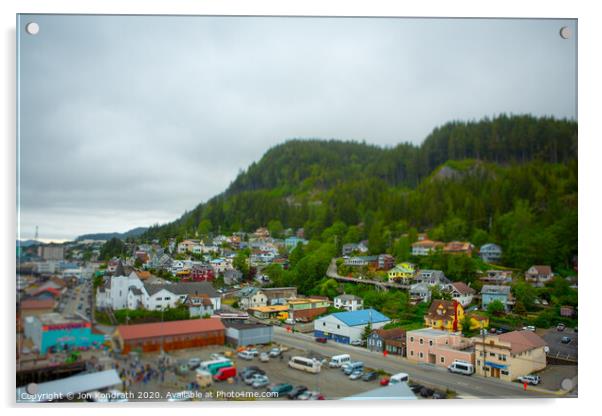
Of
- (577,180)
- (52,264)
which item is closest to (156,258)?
(52,264)

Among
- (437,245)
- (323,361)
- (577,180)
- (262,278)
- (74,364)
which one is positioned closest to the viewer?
(74,364)

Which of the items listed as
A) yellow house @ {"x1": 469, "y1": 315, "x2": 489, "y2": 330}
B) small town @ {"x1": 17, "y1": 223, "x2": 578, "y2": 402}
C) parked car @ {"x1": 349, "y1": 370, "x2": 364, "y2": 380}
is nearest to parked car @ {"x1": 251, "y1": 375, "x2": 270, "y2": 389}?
small town @ {"x1": 17, "y1": 223, "x2": 578, "y2": 402}

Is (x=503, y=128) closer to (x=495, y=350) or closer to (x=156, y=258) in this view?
(x=495, y=350)

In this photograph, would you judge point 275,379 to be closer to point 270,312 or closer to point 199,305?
point 270,312

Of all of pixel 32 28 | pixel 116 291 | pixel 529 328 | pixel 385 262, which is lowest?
pixel 529 328

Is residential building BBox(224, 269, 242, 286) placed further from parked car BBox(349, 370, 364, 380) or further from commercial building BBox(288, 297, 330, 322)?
parked car BBox(349, 370, 364, 380)

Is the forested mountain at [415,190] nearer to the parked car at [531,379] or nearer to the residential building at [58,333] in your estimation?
the parked car at [531,379]

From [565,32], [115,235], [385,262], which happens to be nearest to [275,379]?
[385,262]

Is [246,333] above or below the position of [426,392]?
above
